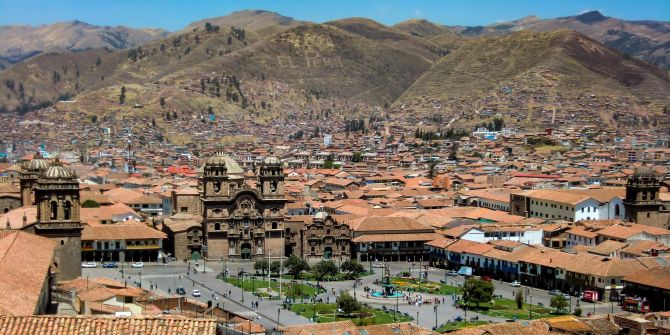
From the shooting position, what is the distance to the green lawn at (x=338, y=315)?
5238 cm

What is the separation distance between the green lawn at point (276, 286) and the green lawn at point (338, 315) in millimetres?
3026

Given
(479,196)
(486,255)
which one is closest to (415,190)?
(479,196)

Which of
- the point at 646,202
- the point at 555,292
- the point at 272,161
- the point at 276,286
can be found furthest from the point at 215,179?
the point at 646,202

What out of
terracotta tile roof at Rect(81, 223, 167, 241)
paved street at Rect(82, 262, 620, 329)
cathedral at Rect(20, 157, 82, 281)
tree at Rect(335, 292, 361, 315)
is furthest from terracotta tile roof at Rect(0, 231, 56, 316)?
terracotta tile roof at Rect(81, 223, 167, 241)

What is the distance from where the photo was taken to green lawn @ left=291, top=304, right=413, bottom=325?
52.4 meters

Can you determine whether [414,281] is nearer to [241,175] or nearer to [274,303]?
[274,303]

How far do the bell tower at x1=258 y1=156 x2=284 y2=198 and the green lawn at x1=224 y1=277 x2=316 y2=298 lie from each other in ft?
38.5

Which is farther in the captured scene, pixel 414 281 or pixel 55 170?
pixel 414 281

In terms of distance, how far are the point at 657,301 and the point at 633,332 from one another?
13.2m

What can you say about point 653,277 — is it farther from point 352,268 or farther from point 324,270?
point 324,270

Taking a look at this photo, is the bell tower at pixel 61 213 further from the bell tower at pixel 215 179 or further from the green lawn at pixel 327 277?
the bell tower at pixel 215 179

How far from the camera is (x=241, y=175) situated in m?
86.8

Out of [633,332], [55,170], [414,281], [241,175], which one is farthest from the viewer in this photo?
[241,175]

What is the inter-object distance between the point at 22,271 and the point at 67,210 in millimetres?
21244
